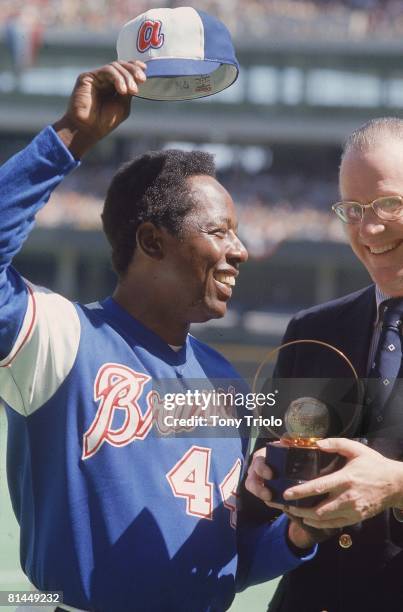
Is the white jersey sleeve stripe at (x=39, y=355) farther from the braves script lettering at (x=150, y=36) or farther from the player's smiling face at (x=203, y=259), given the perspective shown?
the braves script lettering at (x=150, y=36)

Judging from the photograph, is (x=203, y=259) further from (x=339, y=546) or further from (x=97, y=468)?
(x=339, y=546)

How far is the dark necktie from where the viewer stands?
82.4 inches

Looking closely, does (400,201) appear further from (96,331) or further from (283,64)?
(283,64)

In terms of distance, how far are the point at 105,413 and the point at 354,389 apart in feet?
1.82

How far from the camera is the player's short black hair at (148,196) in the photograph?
2.13m

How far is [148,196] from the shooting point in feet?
7.06

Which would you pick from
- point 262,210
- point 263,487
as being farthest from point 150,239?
point 262,210

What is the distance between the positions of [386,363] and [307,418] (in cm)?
33

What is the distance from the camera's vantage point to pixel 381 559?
210 cm

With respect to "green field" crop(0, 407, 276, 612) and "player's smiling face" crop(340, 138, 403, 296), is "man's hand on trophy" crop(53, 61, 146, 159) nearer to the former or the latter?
"player's smiling face" crop(340, 138, 403, 296)

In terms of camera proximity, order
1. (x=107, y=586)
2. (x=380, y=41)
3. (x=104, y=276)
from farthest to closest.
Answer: (x=380, y=41)
(x=104, y=276)
(x=107, y=586)

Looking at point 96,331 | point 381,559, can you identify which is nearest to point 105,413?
point 96,331

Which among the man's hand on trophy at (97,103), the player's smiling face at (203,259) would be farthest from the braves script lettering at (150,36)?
the player's smiling face at (203,259)

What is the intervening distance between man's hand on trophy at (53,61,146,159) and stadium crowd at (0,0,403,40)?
109 feet
